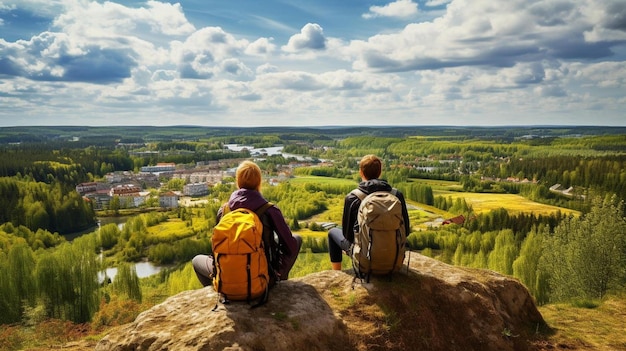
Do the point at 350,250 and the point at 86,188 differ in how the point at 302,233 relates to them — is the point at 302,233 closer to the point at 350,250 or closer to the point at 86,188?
the point at 350,250

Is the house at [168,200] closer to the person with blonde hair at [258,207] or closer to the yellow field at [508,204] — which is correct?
the yellow field at [508,204]

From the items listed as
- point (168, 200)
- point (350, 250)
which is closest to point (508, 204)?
point (168, 200)

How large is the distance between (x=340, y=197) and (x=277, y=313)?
107259mm

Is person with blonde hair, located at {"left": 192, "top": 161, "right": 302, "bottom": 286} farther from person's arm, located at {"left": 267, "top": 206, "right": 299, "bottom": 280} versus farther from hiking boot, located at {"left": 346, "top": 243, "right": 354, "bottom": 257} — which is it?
hiking boot, located at {"left": 346, "top": 243, "right": 354, "bottom": 257}

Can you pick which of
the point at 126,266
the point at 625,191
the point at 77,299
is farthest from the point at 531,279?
the point at 625,191

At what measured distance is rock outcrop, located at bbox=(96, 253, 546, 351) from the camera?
18.7ft

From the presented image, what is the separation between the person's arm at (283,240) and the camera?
6.48 meters

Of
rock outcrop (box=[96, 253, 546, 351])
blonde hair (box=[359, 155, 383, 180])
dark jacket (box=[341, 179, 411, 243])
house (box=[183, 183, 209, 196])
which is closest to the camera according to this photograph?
rock outcrop (box=[96, 253, 546, 351])

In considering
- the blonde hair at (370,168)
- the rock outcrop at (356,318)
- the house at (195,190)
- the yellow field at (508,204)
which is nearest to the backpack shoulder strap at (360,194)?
the blonde hair at (370,168)

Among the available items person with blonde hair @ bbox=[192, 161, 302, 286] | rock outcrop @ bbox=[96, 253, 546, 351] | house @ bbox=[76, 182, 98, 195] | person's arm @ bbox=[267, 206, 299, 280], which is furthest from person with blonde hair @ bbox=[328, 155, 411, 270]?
house @ bbox=[76, 182, 98, 195]

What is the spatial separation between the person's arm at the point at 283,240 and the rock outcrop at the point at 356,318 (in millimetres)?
351

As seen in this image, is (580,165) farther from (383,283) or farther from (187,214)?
(383,283)

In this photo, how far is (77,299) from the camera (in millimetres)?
32625

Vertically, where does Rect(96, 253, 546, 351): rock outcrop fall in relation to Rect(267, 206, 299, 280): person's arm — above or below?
below
